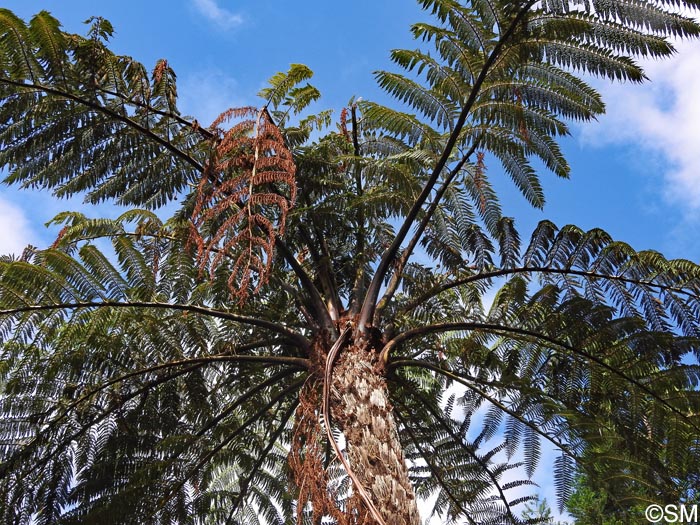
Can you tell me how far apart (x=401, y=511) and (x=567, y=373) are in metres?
1.64

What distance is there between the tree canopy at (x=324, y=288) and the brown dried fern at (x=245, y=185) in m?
0.02

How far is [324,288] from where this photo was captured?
4473mm

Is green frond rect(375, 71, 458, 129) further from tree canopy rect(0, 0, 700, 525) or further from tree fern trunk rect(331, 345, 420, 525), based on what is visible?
tree fern trunk rect(331, 345, 420, 525)

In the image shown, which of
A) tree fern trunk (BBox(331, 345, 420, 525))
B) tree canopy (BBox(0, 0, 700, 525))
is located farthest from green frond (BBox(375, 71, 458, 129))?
tree fern trunk (BBox(331, 345, 420, 525))

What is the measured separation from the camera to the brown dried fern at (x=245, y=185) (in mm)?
3623

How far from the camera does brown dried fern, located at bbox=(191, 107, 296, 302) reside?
11.9 ft

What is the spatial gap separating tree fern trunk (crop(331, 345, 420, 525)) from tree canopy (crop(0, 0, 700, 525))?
2cm

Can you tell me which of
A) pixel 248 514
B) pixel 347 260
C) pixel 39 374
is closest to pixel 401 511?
pixel 347 260

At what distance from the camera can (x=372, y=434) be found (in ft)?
11.5

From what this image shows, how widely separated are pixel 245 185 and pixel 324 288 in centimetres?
83

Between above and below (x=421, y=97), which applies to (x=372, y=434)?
below

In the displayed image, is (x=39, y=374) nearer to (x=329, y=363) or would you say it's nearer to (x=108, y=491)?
(x=108, y=491)

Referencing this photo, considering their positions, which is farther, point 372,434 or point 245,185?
point 245,185

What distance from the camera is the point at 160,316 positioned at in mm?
4742
